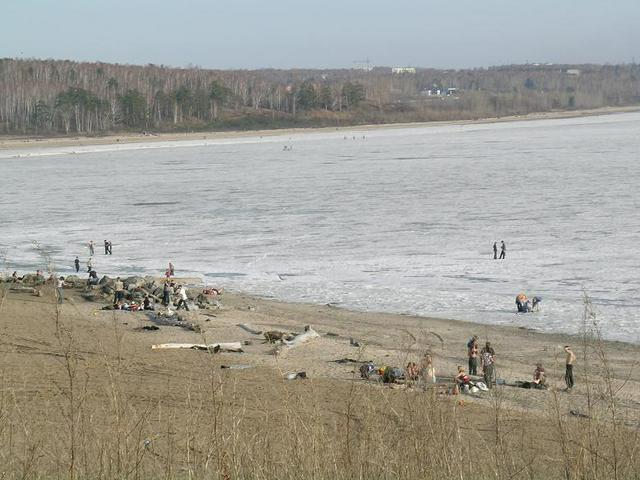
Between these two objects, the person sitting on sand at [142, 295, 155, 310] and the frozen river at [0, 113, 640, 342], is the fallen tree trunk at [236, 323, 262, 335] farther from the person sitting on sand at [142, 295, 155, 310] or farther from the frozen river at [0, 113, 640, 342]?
the frozen river at [0, 113, 640, 342]

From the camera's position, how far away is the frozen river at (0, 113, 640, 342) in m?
21.8

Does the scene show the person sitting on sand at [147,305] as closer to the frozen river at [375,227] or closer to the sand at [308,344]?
the sand at [308,344]

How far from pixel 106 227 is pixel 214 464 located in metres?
30.8

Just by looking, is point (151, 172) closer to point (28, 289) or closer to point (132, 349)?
point (28, 289)

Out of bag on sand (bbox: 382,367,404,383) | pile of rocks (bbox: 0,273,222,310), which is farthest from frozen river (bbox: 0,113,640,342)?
bag on sand (bbox: 382,367,404,383)

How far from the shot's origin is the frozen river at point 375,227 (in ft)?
71.4

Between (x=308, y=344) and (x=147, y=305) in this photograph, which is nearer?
(x=308, y=344)

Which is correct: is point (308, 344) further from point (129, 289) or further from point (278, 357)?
point (129, 289)

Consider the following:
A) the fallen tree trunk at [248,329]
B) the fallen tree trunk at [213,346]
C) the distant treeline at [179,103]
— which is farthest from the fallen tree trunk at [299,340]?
the distant treeline at [179,103]

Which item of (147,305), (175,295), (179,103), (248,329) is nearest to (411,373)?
(248,329)

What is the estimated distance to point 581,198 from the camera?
1487 inches

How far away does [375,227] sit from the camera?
32312mm

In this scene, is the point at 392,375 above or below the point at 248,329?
above

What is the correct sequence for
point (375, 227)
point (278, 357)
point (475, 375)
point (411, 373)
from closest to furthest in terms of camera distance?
point (411, 373) < point (475, 375) < point (278, 357) < point (375, 227)
